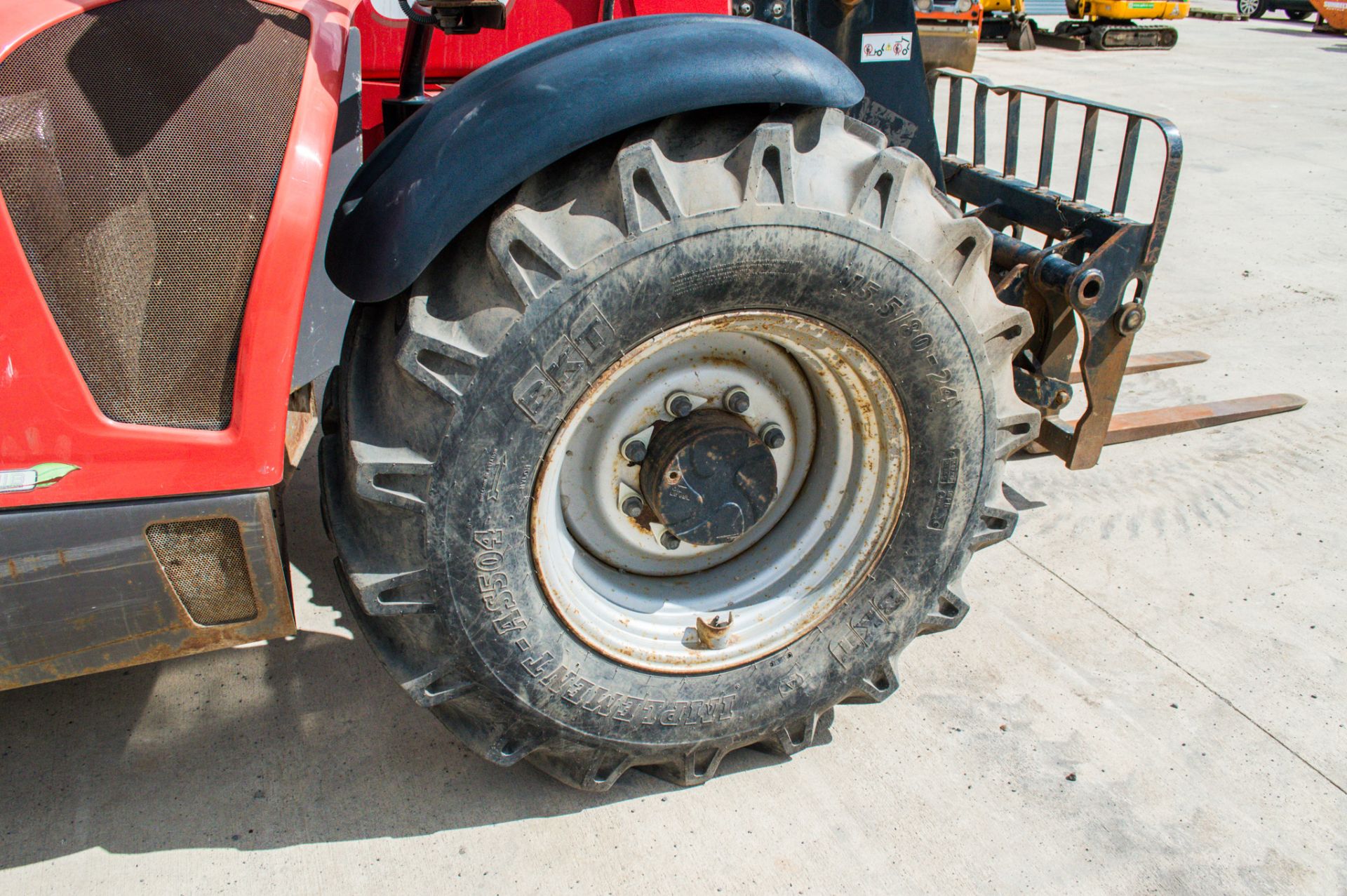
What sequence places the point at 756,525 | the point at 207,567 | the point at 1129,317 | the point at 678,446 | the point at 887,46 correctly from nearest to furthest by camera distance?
the point at 207,567, the point at 678,446, the point at 756,525, the point at 1129,317, the point at 887,46

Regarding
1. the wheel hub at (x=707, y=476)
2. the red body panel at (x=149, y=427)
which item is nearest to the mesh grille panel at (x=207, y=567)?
the red body panel at (x=149, y=427)

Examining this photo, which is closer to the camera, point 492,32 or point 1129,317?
point 492,32

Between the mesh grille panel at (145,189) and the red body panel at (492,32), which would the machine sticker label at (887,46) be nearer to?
the red body panel at (492,32)

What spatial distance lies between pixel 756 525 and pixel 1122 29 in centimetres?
1669

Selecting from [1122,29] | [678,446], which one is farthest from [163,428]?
[1122,29]

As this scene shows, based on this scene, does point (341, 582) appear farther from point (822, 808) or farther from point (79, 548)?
point (822, 808)

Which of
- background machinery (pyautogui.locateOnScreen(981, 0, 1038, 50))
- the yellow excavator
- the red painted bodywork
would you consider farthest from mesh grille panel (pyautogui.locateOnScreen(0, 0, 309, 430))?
the yellow excavator

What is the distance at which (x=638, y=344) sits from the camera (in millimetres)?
1778

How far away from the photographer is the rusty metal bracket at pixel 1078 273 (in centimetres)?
286

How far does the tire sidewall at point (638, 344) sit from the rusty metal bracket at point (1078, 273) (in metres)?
0.94

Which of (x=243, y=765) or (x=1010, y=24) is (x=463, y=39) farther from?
(x=1010, y=24)

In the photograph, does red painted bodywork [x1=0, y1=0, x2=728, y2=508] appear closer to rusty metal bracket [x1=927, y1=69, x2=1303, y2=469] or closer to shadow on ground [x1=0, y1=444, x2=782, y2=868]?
shadow on ground [x1=0, y1=444, x2=782, y2=868]

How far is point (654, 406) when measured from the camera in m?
2.11

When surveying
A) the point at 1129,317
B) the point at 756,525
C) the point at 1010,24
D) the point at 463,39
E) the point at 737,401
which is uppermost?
the point at 463,39
